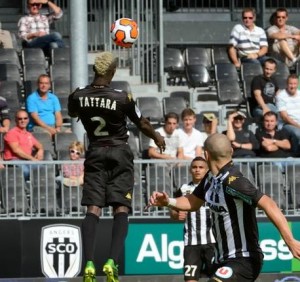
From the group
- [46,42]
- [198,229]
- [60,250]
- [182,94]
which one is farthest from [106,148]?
[46,42]

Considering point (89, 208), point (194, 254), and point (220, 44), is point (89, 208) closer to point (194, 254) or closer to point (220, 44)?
point (194, 254)

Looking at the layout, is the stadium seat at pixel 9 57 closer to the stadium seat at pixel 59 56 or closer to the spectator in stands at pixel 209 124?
the stadium seat at pixel 59 56

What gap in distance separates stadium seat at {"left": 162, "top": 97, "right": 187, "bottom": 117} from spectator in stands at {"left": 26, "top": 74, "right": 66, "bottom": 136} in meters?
1.78

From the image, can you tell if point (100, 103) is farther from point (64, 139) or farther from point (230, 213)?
point (64, 139)

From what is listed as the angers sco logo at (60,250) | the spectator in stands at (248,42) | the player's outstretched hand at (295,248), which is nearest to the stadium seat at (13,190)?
the angers sco logo at (60,250)

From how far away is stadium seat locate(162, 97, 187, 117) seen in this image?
19.1 meters

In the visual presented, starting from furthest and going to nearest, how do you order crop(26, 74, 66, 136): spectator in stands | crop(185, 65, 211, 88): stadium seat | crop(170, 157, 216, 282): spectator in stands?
crop(185, 65, 211, 88): stadium seat → crop(26, 74, 66, 136): spectator in stands → crop(170, 157, 216, 282): spectator in stands

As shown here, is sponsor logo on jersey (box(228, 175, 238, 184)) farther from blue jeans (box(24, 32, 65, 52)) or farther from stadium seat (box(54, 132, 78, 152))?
blue jeans (box(24, 32, 65, 52))

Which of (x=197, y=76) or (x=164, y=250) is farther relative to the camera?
(x=197, y=76)

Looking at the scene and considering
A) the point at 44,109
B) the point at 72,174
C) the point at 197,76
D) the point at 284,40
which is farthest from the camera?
the point at 284,40

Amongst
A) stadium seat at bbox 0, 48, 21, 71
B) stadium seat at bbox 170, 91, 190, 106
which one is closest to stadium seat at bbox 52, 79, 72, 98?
stadium seat at bbox 0, 48, 21, 71

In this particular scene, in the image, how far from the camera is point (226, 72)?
65.9 ft

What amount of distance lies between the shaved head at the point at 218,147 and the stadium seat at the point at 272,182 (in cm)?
666

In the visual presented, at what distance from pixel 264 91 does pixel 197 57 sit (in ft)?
7.98
